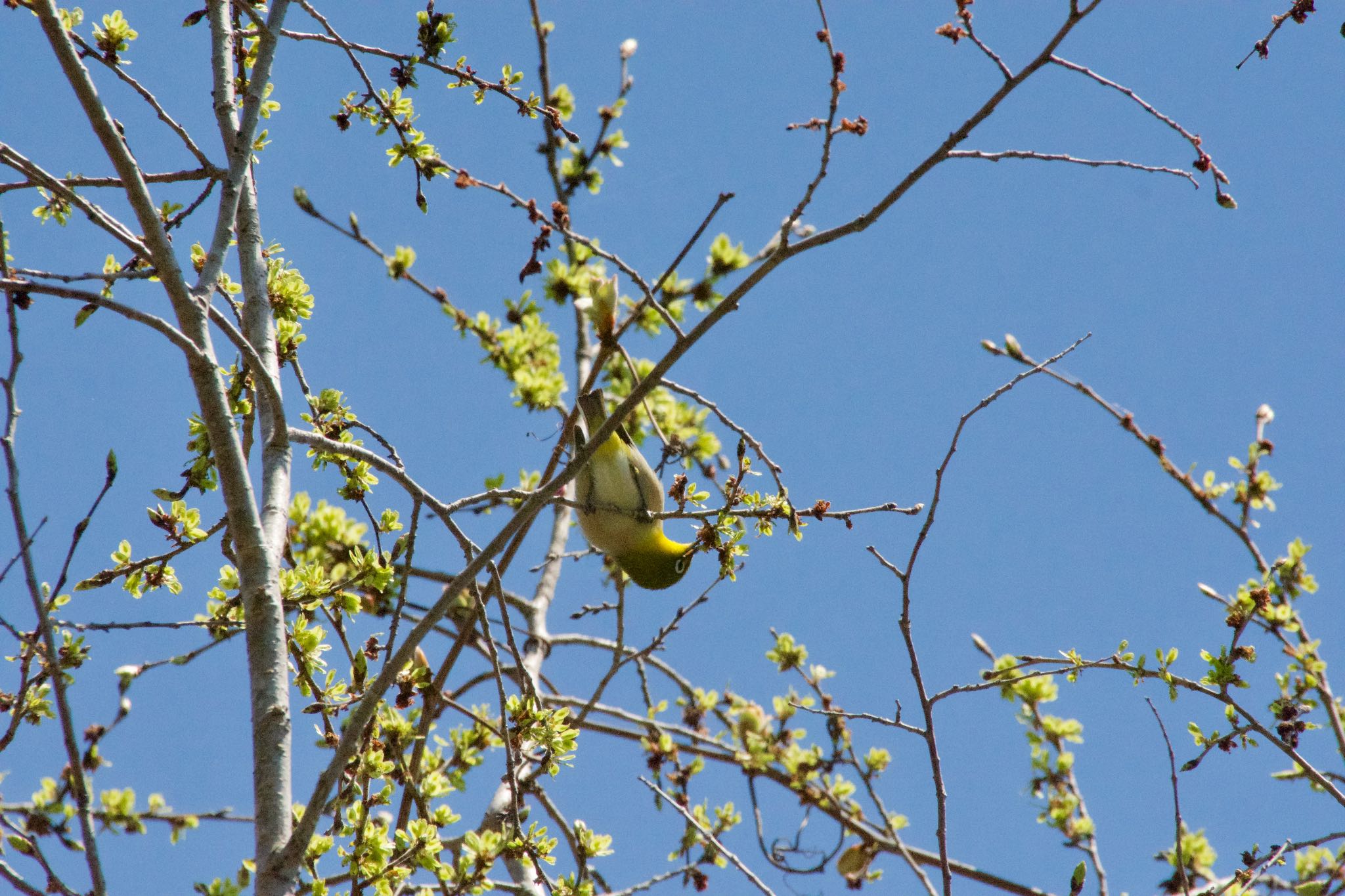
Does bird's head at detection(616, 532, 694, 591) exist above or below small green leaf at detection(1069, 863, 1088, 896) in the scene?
above

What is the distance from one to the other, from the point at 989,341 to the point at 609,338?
180cm

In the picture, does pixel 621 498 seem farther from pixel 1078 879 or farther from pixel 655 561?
pixel 1078 879

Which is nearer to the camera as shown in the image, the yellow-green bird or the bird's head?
the yellow-green bird

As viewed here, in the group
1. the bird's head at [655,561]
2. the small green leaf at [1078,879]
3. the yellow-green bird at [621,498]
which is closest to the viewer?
the small green leaf at [1078,879]

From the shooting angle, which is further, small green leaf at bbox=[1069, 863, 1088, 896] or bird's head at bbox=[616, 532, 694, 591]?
bird's head at bbox=[616, 532, 694, 591]

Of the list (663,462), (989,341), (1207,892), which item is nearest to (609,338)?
(663,462)

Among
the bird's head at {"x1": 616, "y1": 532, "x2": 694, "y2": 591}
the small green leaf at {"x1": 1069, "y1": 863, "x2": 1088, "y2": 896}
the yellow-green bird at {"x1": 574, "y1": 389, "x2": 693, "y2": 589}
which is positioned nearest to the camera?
the small green leaf at {"x1": 1069, "y1": 863, "x2": 1088, "y2": 896}

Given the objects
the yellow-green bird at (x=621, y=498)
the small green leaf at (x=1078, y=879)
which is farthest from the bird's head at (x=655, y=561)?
the small green leaf at (x=1078, y=879)

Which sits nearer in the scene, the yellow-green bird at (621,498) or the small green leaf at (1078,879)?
the small green leaf at (1078,879)

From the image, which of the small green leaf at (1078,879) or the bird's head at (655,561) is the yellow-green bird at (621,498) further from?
the small green leaf at (1078,879)

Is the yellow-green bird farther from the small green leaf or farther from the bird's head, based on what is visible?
the small green leaf

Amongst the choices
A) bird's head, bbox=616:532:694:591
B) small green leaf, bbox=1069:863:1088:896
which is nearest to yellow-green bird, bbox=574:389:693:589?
bird's head, bbox=616:532:694:591

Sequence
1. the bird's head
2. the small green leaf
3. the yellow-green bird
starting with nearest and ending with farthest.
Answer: the small green leaf
the yellow-green bird
the bird's head

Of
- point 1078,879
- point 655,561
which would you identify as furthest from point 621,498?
point 1078,879
